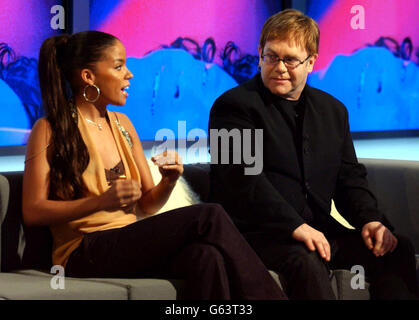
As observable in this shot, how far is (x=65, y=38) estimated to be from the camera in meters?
2.78

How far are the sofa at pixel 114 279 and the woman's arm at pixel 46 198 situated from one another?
0.62ft

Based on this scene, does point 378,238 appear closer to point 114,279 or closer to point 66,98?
point 114,279

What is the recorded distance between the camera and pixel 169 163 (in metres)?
2.69

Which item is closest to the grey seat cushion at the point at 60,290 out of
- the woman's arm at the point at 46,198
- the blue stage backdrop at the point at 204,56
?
the woman's arm at the point at 46,198

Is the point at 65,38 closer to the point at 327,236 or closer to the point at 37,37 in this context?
the point at 327,236

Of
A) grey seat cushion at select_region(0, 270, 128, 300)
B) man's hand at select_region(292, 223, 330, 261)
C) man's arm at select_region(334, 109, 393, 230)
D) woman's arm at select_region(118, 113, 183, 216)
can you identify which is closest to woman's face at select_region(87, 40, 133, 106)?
woman's arm at select_region(118, 113, 183, 216)

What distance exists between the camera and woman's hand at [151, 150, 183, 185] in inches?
105

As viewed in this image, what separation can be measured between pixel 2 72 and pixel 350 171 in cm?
259

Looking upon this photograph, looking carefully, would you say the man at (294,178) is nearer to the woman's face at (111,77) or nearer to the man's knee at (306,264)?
the man's knee at (306,264)

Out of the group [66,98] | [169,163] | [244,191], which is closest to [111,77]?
[66,98]

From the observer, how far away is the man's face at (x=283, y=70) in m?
2.90

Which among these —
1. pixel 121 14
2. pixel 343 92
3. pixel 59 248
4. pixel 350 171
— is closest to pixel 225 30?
pixel 121 14

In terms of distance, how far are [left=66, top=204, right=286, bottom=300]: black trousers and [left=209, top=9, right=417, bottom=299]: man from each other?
28 centimetres

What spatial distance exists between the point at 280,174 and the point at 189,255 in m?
0.60
